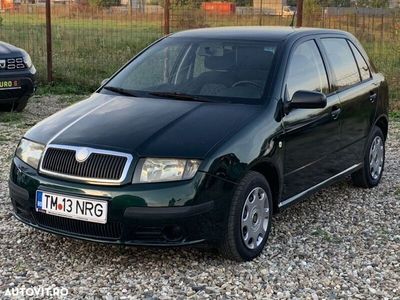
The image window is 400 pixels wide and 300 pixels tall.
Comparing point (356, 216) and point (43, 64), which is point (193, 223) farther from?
point (43, 64)

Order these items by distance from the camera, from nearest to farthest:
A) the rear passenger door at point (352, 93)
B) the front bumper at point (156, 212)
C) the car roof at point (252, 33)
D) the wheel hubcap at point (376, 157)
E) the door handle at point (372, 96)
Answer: the front bumper at point (156, 212), the car roof at point (252, 33), the rear passenger door at point (352, 93), the door handle at point (372, 96), the wheel hubcap at point (376, 157)

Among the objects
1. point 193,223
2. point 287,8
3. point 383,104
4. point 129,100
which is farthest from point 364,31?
point 193,223

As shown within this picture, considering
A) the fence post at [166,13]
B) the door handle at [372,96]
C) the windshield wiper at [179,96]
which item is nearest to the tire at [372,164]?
the door handle at [372,96]

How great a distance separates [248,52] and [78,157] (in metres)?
1.72

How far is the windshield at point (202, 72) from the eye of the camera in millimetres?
4680

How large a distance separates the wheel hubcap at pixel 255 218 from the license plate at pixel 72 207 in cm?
93

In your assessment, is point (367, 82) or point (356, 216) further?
point (367, 82)

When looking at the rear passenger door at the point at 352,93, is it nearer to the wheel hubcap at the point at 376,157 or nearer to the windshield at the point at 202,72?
the wheel hubcap at the point at 376,157

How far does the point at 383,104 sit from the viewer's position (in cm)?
636

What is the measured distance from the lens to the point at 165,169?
151 inches

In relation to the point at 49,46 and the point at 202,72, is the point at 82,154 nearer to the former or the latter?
the point at 202,72

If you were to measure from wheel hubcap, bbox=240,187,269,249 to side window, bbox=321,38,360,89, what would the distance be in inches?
62.9

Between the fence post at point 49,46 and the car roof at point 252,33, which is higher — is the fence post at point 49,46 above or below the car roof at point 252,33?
below

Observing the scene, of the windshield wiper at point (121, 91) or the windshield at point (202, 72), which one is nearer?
the windshield at point (202, 72)
